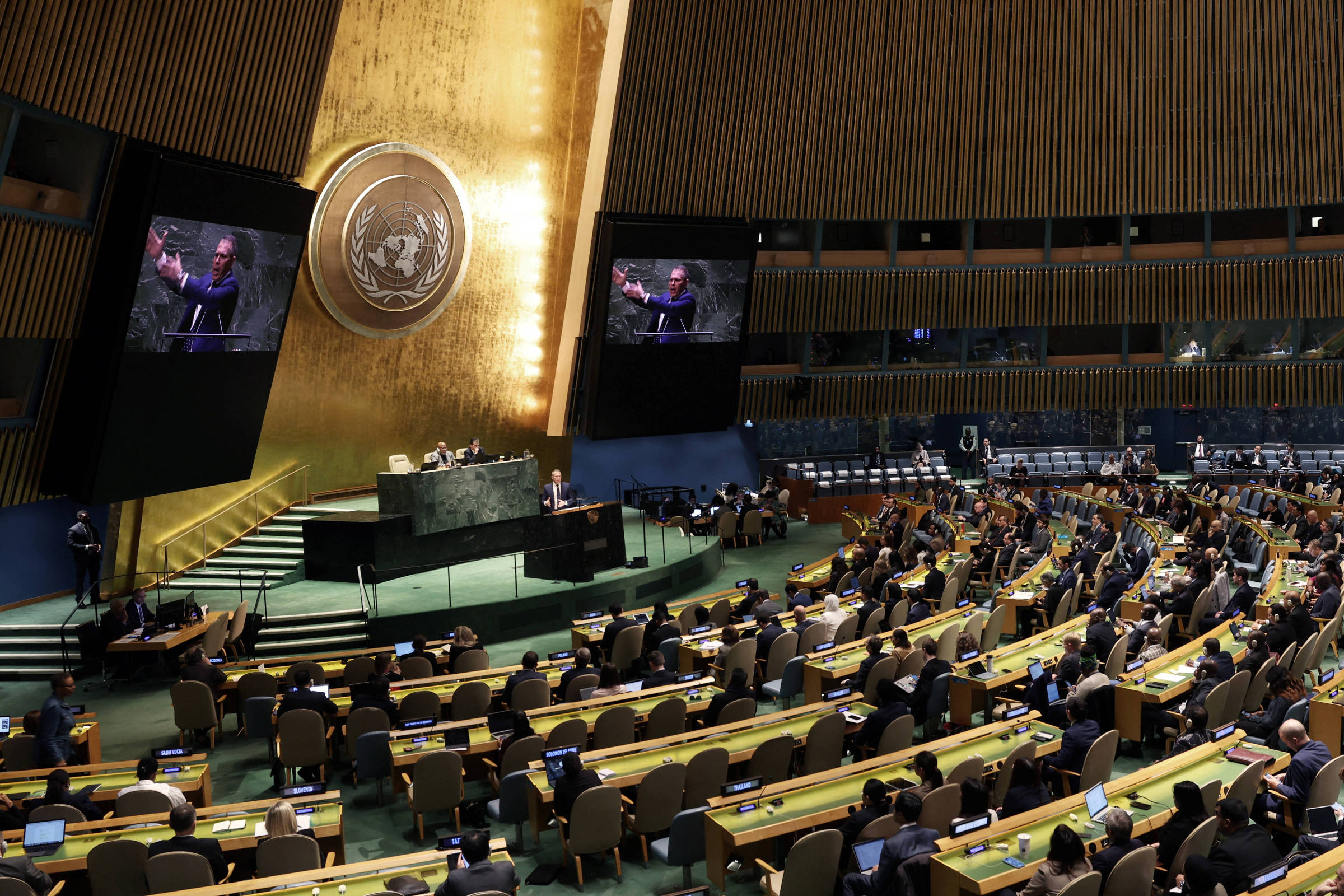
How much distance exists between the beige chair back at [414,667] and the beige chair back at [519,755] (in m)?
3.02

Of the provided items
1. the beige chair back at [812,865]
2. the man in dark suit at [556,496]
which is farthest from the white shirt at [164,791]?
the man in dark suit at [556,496]

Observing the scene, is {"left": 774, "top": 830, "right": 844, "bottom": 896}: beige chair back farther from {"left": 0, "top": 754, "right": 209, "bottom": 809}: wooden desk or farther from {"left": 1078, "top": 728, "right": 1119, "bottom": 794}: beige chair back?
{"left": 0, "top": 754, "right": 209, "bottom": 809}: wooden desk

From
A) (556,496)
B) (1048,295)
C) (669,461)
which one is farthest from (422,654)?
(1048,295)

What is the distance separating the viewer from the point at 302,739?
9234mm

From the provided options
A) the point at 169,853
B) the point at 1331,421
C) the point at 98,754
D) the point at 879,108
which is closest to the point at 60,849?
the point at 169,853

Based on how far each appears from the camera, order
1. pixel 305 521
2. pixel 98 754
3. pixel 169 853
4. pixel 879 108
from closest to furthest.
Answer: pixel 169 853, pixel 98 754, pixel 305 521, pixel 879 108

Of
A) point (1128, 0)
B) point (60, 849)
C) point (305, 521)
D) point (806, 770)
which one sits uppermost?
point (1128, 0)

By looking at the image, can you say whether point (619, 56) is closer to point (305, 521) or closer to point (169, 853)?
point (305, 521)

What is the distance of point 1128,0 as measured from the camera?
2345cm

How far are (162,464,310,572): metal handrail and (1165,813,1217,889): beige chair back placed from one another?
14028 mm

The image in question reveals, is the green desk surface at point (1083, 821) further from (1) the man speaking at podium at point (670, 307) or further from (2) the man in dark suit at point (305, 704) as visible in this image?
(1) the man speaking at podium at point (670, 307)

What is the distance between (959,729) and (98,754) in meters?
7.42

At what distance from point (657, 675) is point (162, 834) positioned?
177 inches

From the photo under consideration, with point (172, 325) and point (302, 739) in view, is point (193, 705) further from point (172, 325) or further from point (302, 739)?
point (172, 325)
